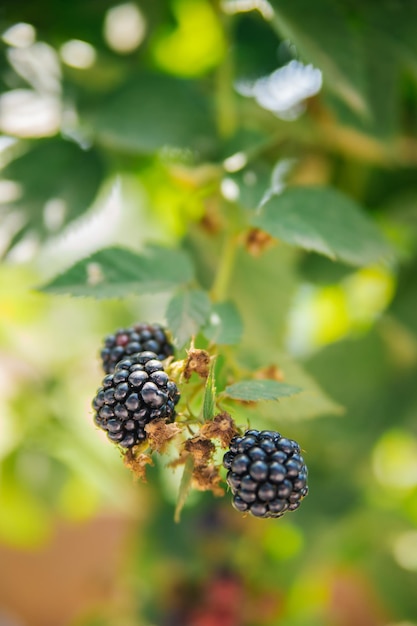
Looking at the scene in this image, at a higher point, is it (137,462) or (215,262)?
(137,462)

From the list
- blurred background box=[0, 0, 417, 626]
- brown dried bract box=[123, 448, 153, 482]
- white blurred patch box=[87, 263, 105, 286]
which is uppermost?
white blurred patch box=[87, 263, 105, 286]

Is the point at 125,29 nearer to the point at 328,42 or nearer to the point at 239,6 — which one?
the point at 239,6

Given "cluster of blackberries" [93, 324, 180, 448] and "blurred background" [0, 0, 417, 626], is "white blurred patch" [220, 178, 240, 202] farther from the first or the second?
"cluster of blackberries" [93, 324, 180, 448]

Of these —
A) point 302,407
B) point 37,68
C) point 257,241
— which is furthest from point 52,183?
point 302,407

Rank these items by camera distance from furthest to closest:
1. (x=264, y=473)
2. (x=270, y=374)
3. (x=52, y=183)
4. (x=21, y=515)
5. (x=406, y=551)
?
(x=21, y=515)
(x=406, y=551)
(x=52, y=183)
(x=270, y=374)
(x=264, y=473)

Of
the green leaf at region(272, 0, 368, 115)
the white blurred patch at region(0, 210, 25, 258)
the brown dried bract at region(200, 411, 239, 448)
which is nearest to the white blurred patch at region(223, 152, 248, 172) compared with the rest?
the green leaf at region(272, 0, 368, 115)

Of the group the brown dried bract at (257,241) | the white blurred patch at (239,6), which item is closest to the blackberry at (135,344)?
the brown dried bract at (257,241)

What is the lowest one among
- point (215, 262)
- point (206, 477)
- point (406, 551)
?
point (406, 551)
